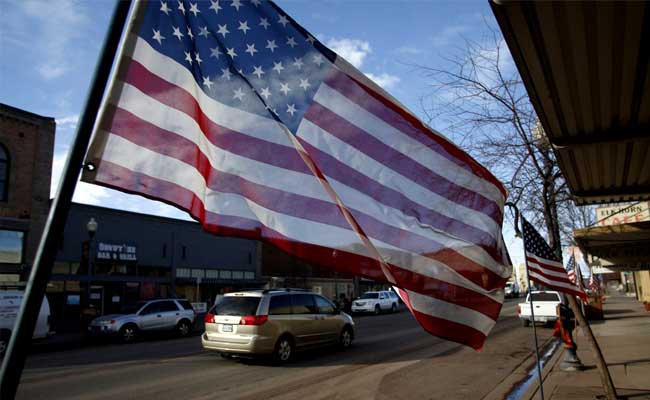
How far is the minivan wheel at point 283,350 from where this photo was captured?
12412mm

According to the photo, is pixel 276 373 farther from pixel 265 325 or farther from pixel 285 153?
pixel 285 153

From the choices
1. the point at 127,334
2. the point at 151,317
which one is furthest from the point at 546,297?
the point at 127,334

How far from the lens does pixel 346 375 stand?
10.9 m

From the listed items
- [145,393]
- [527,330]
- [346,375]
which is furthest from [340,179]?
[527,330]

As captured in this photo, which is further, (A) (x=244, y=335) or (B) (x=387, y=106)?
(A) (x=244, y=335)

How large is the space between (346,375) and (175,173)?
27.9 ft

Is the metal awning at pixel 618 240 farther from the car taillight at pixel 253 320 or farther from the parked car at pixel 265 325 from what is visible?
the car taillight at pixel 253 320

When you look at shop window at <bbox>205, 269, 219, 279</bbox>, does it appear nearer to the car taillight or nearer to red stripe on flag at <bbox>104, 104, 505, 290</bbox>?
the car taillight

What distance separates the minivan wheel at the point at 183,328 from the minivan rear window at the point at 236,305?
9.32 meters

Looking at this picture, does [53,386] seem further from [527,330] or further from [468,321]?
[527,330]

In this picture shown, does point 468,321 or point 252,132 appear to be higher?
point 252,132

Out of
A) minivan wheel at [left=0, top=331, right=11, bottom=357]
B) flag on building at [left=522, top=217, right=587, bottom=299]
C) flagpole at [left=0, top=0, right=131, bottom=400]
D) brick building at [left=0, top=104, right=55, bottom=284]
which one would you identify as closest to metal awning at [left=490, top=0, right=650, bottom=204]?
flag on building at [left=522, top=217, right=587, bottom=299]

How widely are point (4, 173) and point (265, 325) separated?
1700cm

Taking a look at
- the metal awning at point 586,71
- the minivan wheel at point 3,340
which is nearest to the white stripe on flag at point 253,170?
the metal awning at point 586,71
